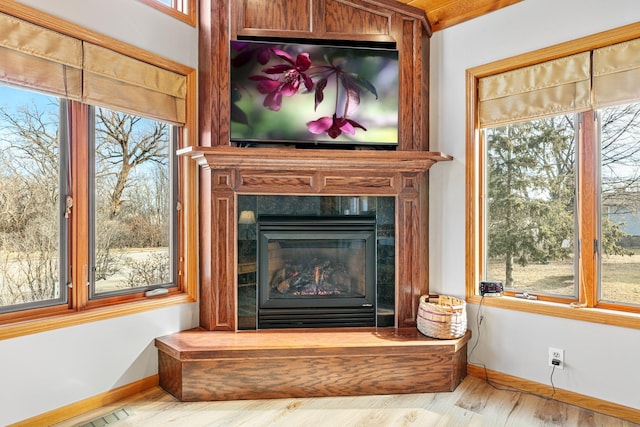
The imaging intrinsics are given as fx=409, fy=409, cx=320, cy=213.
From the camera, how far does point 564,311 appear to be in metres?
2.56

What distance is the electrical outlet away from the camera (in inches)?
101

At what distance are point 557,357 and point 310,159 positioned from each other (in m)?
2.04

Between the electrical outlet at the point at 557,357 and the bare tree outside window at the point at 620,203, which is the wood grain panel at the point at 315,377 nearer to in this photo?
the electrical outlet at the point at 557,357

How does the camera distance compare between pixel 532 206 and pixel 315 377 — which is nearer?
pixel 315 377

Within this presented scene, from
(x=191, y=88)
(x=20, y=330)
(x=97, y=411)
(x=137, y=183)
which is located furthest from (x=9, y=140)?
(x=97, y=411)

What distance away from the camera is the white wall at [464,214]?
239cm

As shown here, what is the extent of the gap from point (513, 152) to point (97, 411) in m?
3.16

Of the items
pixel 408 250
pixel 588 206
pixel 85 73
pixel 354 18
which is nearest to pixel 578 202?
pixel 588 206

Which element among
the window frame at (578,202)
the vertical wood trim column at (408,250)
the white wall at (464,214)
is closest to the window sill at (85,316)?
the vertical wood trim column at (408,250)

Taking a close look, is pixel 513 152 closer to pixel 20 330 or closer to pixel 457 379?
pixel 457 379

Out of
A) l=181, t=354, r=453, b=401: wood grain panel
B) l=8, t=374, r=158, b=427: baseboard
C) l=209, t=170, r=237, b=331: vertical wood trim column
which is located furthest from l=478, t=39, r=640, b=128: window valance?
l=8, t=374, r=158, b=427: baseboard

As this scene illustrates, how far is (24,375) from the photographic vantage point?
7.05 ft

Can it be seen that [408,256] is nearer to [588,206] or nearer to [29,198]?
[588,206]

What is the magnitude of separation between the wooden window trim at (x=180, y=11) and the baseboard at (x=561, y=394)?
10.6 ft
